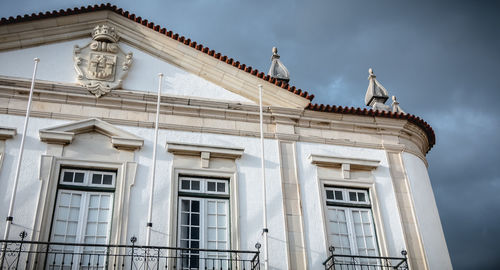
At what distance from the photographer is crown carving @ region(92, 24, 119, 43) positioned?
418 inches

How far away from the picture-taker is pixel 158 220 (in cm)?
891

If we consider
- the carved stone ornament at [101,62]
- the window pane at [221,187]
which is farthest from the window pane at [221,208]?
the carved stone ornament at [101,62]

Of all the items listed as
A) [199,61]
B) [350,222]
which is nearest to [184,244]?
[350,222]

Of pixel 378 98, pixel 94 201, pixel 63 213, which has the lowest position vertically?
pixel 63 213

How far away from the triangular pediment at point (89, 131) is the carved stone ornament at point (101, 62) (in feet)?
2.23

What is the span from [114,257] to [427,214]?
5.82m

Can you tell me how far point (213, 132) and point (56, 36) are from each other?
3.57 m

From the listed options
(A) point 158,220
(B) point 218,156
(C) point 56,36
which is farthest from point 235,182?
(C) point 56,36

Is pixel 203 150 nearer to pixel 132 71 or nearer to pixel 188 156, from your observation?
pixel 188 156

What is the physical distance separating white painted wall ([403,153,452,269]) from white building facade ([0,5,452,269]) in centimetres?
3

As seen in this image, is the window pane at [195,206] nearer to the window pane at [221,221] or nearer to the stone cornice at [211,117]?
the window pane at [221,221]

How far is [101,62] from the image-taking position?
1033cm

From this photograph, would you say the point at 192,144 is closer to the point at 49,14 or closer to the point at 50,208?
the point at 50,208

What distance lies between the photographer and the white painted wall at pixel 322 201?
9352 mm
